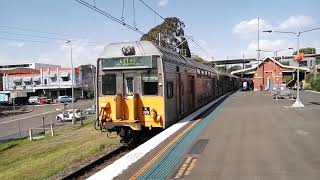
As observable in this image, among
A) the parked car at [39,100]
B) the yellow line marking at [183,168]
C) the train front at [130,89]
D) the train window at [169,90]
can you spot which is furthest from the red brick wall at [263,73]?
the yellow line marking at [183,168]

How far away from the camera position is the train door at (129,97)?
15.2 meters

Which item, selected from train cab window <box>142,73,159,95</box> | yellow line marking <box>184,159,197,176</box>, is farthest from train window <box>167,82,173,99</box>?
yellow line marking <box>184,159,197,176</box>

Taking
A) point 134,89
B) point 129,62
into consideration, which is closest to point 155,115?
point 134,89

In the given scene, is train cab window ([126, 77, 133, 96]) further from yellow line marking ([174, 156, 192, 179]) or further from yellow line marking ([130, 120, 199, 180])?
yellow line marking ([174, 156, 192, 179])

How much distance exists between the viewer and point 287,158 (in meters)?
10.3

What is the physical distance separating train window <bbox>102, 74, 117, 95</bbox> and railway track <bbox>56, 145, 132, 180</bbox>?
79.6 inches

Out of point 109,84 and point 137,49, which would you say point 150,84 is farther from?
point 109,84

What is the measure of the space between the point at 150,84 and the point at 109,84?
5.31 ft

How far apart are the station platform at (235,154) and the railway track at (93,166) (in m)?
1.85

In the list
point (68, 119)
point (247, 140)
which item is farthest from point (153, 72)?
point (68, 119)

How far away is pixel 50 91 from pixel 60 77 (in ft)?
16.4

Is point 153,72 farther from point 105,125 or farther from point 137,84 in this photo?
point 105,125

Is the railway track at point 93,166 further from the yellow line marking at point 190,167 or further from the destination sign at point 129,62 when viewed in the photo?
the yellow line marking at point 190,167

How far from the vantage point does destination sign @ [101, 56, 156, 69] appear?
49.4ft
